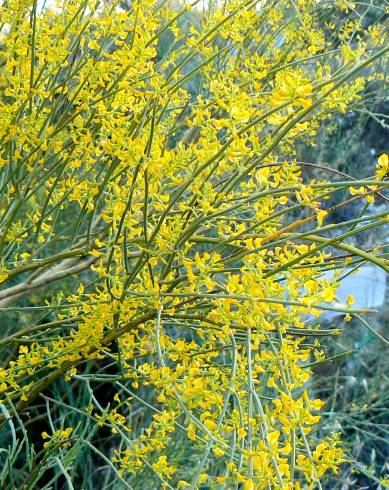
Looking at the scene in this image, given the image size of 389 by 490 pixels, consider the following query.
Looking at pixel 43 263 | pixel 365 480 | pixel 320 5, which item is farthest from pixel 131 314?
pixel 365 480

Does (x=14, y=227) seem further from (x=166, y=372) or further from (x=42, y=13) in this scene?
(x=166, y=372)

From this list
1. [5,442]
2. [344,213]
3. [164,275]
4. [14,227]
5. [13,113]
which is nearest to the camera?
[164,275]

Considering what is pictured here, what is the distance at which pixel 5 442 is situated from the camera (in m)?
3.23

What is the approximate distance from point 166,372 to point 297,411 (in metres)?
0.20

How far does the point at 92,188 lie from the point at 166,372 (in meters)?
0.49

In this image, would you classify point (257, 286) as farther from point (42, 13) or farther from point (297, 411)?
point (42, 13)

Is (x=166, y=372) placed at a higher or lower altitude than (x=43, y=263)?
lower

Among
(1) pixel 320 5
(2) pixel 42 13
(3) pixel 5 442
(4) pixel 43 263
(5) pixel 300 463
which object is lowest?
(3) pixel 5 442

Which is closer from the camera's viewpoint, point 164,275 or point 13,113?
point 164,275

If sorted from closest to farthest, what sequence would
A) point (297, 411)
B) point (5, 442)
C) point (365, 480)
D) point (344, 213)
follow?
point (297, 411)
point (5, 442)
point (365, 480)
point (344, 213)

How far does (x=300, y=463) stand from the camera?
1052mm

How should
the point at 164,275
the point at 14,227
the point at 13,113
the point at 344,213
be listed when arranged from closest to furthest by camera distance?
the point at 164,275 < the point at 13,113 < the point at 14,227 < the point at 344,213

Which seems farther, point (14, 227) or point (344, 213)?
point (344, 213)

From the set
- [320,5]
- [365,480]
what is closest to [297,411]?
[320,5]
